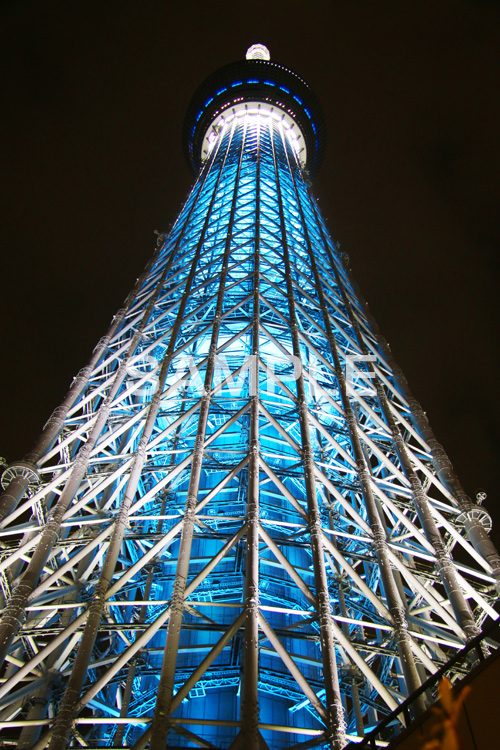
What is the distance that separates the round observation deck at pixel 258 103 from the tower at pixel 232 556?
31085mm

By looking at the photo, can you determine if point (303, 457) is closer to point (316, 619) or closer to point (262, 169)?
point (316, 619)

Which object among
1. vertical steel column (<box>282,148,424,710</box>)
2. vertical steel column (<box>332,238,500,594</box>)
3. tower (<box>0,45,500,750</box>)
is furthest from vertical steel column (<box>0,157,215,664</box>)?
vertical steel column (<box>332,238,500,594</box>)

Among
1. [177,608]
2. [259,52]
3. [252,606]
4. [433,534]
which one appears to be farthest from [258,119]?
[252,606]

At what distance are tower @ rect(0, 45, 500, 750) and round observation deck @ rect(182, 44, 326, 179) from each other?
3108 centimetres

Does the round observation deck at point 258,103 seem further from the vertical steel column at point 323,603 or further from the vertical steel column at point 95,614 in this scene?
the vertical steel column at point 95,614

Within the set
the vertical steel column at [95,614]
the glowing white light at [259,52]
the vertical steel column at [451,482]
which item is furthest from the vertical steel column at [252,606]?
the glowing white light at [259,52]

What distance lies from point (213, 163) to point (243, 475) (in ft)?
122

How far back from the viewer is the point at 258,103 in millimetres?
62281

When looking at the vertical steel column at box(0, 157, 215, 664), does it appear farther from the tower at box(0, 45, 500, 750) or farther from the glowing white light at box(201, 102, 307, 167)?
the glowing white light at box(201, 102, 307, 167)

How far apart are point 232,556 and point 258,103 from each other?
53237 mm

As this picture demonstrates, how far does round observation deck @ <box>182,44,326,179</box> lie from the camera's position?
63.1 meters

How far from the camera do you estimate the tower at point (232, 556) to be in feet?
48.9

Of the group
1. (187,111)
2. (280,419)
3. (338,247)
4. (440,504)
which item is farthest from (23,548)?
(187,111)

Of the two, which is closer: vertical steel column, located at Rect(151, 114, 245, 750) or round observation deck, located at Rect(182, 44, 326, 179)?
vertical steel column, located at Rect(151, 114, 245, 750)
